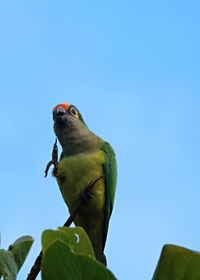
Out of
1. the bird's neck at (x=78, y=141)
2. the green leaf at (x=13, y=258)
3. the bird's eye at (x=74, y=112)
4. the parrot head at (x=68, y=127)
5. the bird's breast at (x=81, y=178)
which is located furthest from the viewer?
the bird's eye at (x=74, y=112)

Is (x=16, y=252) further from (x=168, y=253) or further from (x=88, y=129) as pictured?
(x=88, y=129)

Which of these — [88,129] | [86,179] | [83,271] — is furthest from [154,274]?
[88,129]

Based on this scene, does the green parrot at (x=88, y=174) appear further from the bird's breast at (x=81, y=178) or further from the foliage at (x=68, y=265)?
the foliage at (x=68, y=265)

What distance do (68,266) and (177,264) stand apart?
34cm

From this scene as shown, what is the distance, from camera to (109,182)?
3.90 meters

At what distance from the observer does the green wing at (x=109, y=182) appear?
388 cm

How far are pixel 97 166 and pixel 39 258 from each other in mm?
2434

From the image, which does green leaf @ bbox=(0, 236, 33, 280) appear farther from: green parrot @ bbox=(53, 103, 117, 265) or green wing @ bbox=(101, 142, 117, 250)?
green wing @ bbox=(101, 142, 117, 250)

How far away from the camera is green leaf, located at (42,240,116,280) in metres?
0.97

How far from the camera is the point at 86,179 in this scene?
3.71m

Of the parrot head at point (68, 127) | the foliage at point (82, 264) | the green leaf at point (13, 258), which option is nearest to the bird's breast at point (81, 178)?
the parrot head at point (68, 127)

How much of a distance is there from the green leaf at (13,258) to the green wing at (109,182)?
2.48 meters

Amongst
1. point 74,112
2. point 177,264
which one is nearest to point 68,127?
point 74,112

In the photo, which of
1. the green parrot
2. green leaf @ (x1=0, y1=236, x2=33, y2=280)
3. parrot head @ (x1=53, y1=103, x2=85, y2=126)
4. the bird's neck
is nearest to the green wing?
the green parrot
